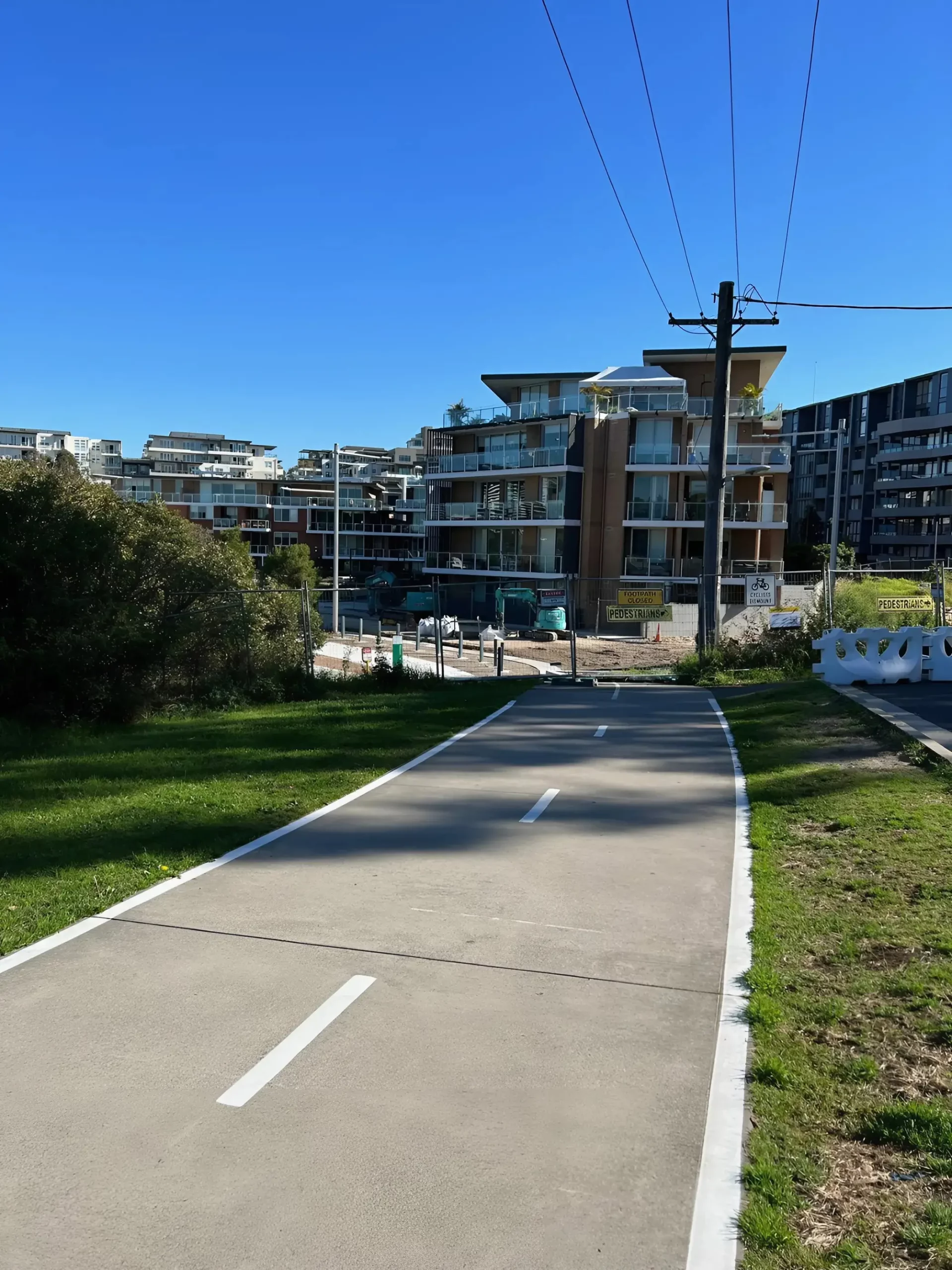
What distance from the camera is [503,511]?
56.4m

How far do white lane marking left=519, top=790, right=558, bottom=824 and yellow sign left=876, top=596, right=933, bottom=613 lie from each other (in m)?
16.0

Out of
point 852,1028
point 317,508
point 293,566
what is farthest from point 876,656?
point 317,508

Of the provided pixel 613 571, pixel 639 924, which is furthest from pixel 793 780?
pixel 613 571

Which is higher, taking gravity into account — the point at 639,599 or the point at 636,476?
the point at 636,476

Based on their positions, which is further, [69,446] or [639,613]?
[69,446]

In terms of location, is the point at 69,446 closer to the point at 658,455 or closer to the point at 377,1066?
the point at 658,455

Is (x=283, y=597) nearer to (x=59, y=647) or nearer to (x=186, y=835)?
(x=59, y=647)

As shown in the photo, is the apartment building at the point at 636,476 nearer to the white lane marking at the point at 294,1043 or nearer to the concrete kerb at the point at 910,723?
the concrete kerb at the point at 910,723

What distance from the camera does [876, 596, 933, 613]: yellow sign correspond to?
23.2 meters

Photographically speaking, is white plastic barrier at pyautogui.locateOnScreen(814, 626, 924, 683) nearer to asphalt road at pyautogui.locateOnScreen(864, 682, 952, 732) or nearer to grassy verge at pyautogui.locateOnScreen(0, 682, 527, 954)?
asphalt road at pyautogui.locateOnScreen(864, 682, 952, 732)

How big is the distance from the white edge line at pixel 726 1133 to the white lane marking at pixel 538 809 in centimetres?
277

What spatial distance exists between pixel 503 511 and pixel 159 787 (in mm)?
47771

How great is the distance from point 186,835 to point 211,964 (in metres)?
2.71

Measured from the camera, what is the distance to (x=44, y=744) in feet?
40.1
